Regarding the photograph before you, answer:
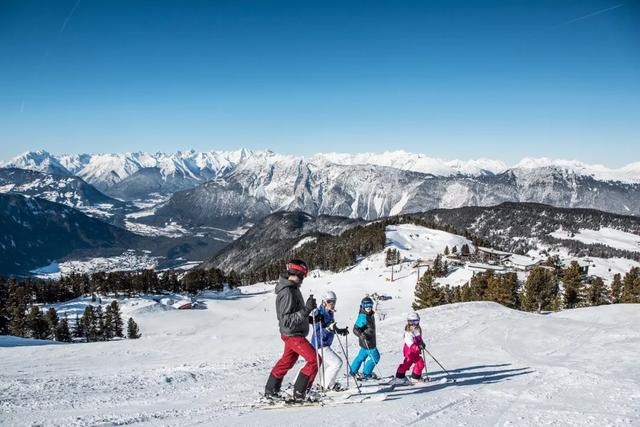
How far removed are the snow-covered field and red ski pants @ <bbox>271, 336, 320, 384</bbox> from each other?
80 cm

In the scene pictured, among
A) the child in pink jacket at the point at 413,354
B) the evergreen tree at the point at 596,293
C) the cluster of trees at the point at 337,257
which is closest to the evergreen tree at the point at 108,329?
the cluster of trees at the point at 337,257

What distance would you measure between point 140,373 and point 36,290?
87.4 m

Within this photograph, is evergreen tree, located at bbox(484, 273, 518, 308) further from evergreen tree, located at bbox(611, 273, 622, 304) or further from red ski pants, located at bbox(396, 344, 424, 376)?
red ski pants, located at bbox(396, 344, 424, 376)

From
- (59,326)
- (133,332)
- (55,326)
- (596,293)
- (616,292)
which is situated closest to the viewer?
(596,293)

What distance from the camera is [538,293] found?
55.3 metres

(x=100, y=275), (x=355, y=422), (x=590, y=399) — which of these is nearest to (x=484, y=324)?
(x=590, y=399)

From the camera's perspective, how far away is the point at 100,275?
99.6 meters

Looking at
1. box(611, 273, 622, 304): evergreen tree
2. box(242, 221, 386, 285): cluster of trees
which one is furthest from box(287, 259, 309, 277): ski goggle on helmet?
→ box(242, 221, 386, 285): cluster of trees

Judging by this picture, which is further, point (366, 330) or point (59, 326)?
point (59, 326)

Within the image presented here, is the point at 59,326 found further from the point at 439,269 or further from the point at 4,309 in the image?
the point at 439,269

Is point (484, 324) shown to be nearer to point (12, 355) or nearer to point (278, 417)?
point (278, 417)

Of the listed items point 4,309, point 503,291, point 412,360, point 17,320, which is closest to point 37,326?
point 17,320

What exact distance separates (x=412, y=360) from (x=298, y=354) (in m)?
4.23

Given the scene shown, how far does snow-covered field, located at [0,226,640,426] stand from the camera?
8914 millimetres
